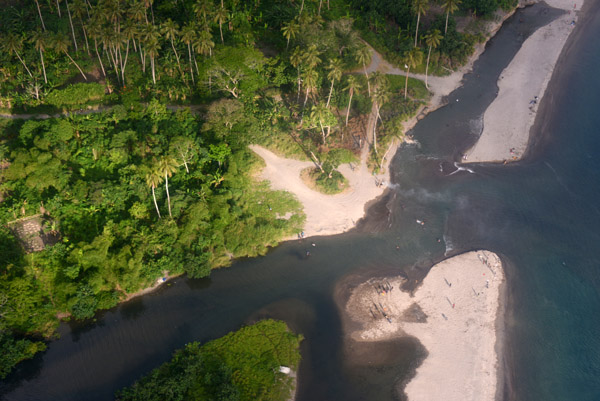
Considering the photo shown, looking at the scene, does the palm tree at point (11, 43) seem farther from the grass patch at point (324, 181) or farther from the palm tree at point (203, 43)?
the grass patch at point (324, 181)

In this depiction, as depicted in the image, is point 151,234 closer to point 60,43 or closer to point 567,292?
point 60,43

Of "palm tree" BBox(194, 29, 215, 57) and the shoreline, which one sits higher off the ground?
"palm tree" BBox(194, 29, 215, 57)

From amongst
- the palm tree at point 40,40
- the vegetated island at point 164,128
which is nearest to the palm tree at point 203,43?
the vegetated island at point 164,128

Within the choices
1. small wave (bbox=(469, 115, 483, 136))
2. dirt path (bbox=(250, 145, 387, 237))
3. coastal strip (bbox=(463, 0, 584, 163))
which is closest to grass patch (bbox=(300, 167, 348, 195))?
dirt path (bbox=(250, 145, 387, 237))

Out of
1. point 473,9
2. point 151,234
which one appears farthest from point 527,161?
point 151,234

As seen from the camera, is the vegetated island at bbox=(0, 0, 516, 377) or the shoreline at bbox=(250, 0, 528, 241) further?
the shoreline at bbox=(250, 0, 528, 241)

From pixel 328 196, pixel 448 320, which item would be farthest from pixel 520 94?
pixel 448 320

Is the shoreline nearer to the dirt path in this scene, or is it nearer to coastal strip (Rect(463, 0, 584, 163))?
the dirt path
